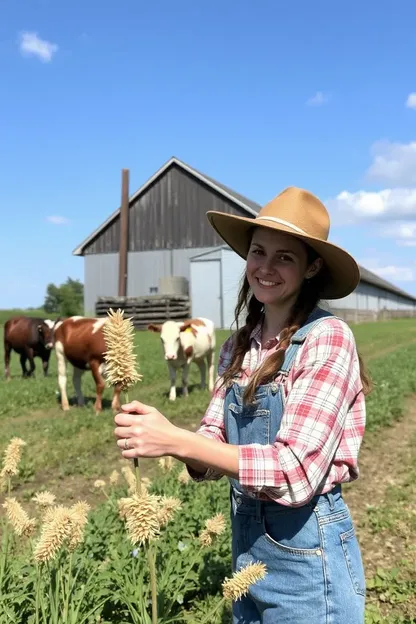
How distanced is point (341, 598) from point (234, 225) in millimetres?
1573

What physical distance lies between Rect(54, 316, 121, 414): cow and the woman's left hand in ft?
32.1

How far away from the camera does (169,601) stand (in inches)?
137

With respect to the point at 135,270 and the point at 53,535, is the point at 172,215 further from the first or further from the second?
the point at 53,535

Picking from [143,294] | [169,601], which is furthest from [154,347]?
[169,601]

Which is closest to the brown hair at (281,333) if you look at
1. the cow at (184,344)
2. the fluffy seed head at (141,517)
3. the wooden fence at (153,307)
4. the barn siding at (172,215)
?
the fluffy seed head at (141,517)

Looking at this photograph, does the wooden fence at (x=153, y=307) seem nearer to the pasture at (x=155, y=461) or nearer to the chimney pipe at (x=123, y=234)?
the chimney pipe at (x=123, y=234)

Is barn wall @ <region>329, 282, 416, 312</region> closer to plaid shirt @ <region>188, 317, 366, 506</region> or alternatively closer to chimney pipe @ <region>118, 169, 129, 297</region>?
chimney pipe @ <region>118, 169, 129, 297</region>

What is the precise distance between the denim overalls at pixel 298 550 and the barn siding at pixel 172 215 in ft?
A: 116

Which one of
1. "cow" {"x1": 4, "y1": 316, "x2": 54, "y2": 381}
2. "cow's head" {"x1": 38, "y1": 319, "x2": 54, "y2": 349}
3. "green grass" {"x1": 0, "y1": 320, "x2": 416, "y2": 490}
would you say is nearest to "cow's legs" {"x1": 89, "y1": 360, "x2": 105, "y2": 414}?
"green grass" {"x1": 0, "y1": 320, "x2": 416, "y2": 490}

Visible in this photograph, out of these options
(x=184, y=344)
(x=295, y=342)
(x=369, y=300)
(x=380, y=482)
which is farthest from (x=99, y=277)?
(x=295, y=342)

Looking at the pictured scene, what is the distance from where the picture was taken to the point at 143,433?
5.35 feet

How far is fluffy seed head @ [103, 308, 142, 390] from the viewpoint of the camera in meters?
1.53

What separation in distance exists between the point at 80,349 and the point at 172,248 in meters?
27.4

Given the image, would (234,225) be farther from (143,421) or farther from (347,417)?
(143,421)
